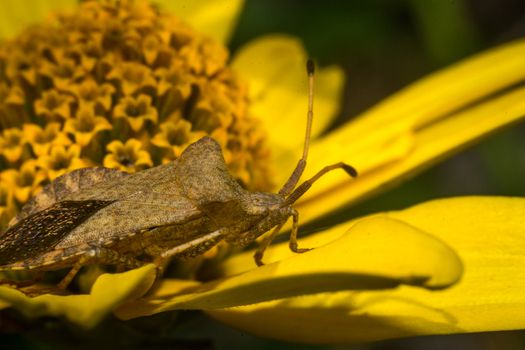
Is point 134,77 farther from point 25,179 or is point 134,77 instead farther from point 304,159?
point 304,159

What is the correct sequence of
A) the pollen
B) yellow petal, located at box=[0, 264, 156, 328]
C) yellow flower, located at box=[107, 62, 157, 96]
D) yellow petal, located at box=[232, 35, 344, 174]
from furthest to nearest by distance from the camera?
yellow petal, located at box=[232, 35, 344, 174], yellow flower, located at box=[107, 62, 157, 96], the pollen, yellow petal, located at box=[0, 264, 156, 328]

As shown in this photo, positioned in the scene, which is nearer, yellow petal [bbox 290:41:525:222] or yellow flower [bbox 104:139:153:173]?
yellow flower [bbox 104:139:153:173]

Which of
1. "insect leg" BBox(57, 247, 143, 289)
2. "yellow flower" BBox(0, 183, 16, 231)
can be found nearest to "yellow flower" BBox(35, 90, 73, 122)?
"yellow flower" BBox(0, 183, 16, 231)

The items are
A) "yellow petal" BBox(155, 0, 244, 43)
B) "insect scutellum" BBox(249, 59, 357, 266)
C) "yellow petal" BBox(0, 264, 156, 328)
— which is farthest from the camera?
"yellow petal" BBox(155, 0, 244, 43)

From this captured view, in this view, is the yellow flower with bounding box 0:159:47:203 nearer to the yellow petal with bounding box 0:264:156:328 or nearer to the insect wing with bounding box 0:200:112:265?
the insect wing with bounding box 0:200:112:265

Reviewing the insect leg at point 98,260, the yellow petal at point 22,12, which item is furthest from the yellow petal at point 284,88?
the insect leg at point 98,260

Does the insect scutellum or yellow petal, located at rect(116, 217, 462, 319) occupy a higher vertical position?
the insect scutellum

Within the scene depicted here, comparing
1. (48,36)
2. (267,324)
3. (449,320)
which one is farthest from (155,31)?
(449,320)
